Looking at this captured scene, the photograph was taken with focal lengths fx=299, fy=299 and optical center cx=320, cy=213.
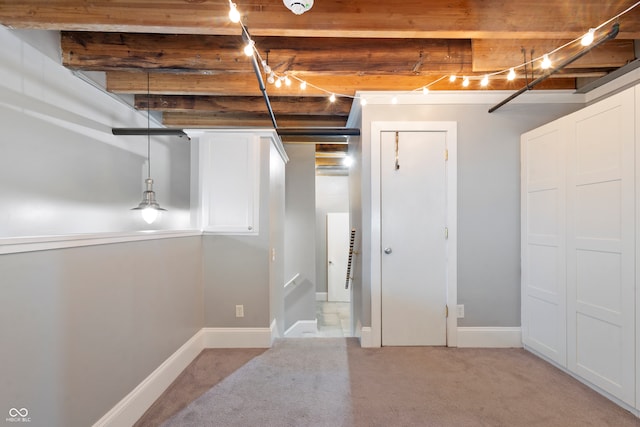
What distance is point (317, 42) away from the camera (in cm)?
230

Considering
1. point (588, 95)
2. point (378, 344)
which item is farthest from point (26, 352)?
point (588, 95)

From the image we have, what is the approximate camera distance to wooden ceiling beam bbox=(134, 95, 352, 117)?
10.5ft

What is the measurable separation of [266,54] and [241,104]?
1075 mm

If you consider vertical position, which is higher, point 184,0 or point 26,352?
point 184,0

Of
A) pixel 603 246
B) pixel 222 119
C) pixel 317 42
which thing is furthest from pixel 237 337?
pixel 603 246

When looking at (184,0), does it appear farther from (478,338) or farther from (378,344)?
(478,338)

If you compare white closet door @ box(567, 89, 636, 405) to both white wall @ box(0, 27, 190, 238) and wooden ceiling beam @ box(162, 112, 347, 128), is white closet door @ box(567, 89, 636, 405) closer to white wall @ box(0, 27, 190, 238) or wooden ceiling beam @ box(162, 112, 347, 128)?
wooden ceiling beam @ box(162, 112, 347, 128)

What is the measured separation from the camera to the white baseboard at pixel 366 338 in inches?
111

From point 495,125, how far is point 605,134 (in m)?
0.92

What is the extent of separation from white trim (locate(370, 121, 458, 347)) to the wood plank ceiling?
0.37m

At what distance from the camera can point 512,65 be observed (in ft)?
7.84

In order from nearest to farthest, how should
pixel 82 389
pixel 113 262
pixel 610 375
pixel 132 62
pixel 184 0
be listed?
pixel 82 389 < pixel 113 262 < pixel 184 0 < pixel 610 375 < pixel 132 62

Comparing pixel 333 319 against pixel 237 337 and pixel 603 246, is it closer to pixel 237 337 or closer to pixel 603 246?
pixel 237 337

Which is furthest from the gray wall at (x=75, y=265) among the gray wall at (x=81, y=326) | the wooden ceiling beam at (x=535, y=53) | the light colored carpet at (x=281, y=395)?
the wooden ceiling beam at (x=535, y=53)
